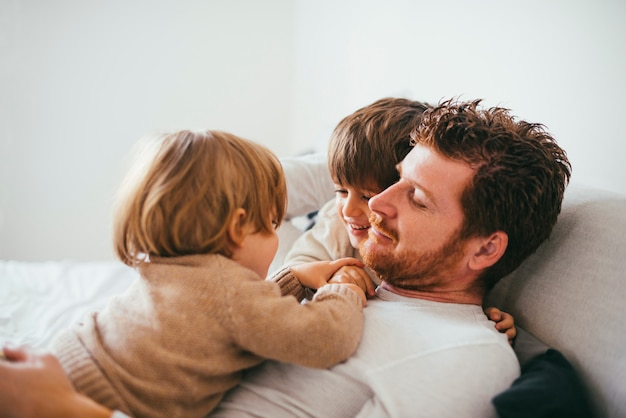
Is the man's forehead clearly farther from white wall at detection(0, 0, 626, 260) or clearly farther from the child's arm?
white wall at detection(0, 0, 626, 260)

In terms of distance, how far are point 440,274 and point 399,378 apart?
320mm

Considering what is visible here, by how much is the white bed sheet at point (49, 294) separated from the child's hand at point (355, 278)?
28.7 inches

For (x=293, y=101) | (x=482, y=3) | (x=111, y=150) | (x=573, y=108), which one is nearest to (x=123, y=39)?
(x=111, y=150)

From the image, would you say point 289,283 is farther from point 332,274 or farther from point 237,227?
point 237,227

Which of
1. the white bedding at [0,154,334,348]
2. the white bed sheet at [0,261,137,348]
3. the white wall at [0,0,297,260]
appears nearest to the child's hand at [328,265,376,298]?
the white bedding at [0,154,334,348]

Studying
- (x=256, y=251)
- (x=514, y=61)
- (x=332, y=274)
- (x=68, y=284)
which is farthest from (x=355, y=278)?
(x=68, y=284)

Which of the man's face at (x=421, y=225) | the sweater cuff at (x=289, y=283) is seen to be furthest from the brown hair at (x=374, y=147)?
the sweater cuff at (x=289, y=283)

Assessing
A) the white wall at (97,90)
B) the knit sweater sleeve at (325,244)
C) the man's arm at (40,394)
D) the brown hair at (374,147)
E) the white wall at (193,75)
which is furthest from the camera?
the white wall at (97,90)

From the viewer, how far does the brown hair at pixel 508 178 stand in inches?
40.9

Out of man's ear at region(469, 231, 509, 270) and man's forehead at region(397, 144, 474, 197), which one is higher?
man's forehead at region(397, 144, 474, 197)

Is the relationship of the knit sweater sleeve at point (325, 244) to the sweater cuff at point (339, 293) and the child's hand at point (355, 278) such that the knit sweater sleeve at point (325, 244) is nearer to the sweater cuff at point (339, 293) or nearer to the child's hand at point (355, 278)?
the child's hand at point (355, 278)

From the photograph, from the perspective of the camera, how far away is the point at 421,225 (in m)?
1.11

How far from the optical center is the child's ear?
952 mm

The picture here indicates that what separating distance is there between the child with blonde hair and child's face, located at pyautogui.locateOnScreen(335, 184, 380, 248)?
0.38m
